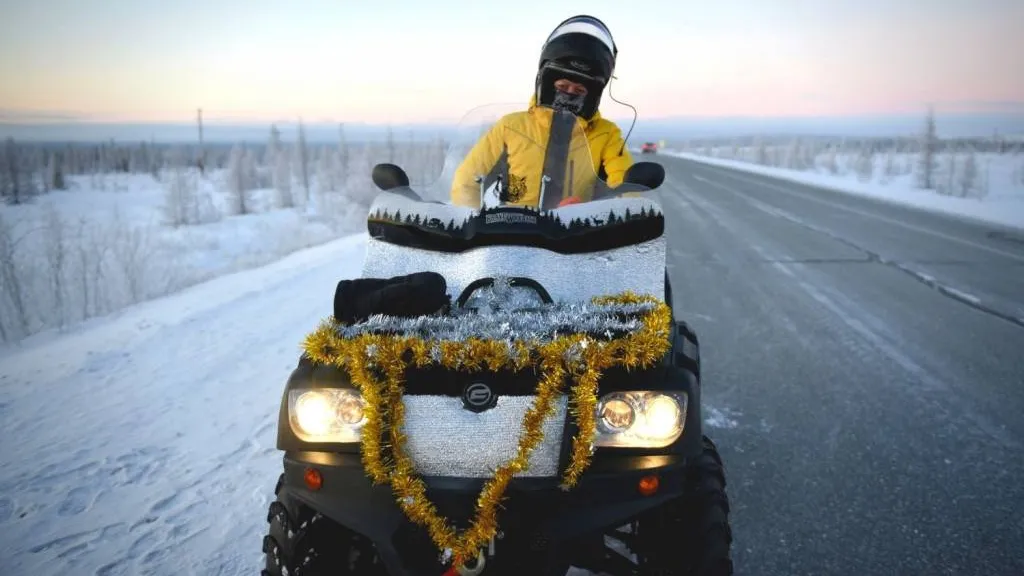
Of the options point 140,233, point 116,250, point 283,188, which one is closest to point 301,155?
point 283,188

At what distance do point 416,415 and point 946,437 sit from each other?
3383 mm

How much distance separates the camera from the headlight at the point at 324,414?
1.88 m

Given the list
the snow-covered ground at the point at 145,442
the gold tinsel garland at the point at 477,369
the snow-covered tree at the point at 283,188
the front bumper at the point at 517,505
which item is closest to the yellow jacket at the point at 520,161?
the gold tinsel garland at the point at 477,369

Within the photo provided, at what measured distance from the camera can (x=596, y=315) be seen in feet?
6.76

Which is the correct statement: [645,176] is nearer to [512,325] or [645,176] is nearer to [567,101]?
[567,101]

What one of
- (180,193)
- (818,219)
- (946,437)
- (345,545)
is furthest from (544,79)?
(180,193)

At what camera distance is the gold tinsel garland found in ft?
5.65

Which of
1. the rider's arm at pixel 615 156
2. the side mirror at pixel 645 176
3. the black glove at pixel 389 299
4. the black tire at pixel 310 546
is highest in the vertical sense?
the rider's arm at pixel 615 156

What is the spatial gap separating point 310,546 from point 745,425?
112 inches

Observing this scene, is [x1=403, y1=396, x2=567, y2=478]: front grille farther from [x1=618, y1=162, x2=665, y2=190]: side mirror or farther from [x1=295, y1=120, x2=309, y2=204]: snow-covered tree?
[x1=295, y1=120, x2=309, y2=204]: snow-covered tree

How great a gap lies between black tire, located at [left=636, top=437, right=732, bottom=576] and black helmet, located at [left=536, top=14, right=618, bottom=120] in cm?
262

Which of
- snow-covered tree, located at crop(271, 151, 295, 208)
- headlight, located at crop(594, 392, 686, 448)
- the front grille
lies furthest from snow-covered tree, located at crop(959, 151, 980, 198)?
snow-covered tree, located at crop(271, 151, 295, 208)

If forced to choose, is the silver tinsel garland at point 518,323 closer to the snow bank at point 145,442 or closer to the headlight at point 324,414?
the headlight at point 324,414

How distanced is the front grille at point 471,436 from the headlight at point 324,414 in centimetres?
20
